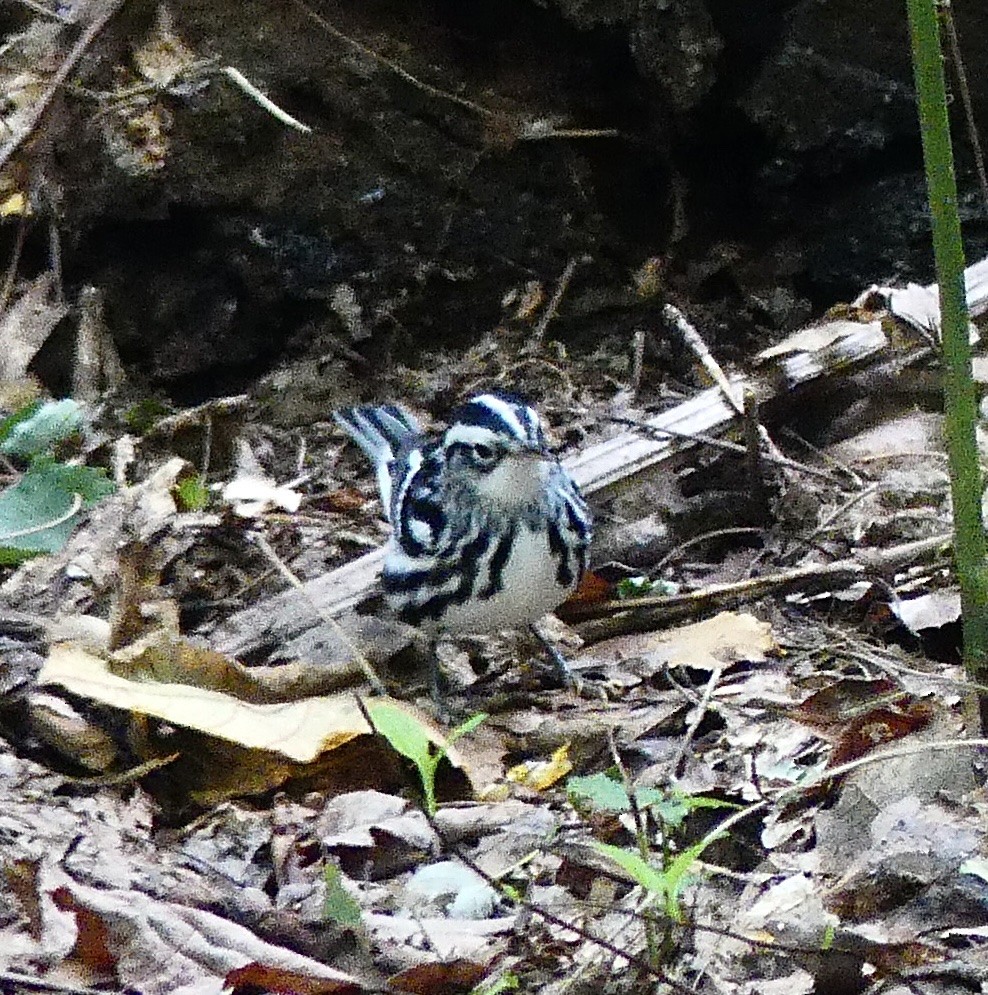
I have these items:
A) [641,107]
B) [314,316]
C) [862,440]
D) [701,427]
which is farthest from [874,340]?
[314,316]

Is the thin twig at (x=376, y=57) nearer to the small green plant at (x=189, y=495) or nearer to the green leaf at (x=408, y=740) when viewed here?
the small green plant at (x=189, y=495)

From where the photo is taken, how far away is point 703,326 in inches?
195

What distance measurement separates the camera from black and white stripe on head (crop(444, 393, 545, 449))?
121 inches

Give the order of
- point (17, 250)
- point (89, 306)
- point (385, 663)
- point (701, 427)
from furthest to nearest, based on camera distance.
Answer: point (89, 306)
point (17, 250)
point (701, 427)
point (385, 663)

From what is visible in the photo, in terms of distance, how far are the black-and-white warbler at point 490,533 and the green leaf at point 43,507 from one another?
85 centimetres

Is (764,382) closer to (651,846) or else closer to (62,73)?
(651,846)

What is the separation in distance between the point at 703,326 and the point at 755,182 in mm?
545

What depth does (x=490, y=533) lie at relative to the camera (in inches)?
127

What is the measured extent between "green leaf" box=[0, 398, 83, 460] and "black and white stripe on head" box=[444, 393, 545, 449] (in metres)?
0.86

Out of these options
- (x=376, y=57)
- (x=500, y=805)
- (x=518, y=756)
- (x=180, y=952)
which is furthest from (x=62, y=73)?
(x=180, y=952)

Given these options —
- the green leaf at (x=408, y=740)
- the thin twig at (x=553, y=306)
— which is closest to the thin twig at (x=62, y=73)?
the thin twig at (x=553, y=306)

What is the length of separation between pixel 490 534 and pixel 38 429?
3.32 feet

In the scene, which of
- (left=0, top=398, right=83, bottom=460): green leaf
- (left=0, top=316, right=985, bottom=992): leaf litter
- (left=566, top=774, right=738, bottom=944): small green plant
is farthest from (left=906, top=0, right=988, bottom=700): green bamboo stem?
(left=0, top=398, right=83, bottom=460): green leaf

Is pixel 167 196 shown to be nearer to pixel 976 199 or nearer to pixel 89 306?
pixel 89 306
